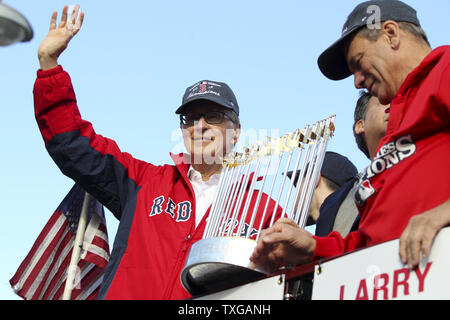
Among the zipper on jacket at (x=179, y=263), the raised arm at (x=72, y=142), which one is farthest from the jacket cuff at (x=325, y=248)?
the raised arm at (x=72, y=142)

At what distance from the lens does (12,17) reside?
13.7ft

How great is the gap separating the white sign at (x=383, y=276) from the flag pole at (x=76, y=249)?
3004 millimetres

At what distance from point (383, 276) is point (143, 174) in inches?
128

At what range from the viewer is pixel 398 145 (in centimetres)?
343

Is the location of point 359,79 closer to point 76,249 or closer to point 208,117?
point 208,117

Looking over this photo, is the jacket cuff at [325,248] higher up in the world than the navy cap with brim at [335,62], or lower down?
lower down

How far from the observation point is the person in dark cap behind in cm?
612

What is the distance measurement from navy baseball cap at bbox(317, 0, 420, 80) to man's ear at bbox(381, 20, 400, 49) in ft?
0.13

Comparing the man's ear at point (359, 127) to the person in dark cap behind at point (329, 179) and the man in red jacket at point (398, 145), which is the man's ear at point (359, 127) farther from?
the man in red jacket at point (398, 145)

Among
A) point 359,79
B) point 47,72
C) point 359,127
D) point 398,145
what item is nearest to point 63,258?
point 47,72

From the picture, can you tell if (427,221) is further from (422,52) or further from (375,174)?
(422,52)

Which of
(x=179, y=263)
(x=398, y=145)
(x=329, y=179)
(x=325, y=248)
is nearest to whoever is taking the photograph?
(x=398, y=145)

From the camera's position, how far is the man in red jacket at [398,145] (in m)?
3.14
